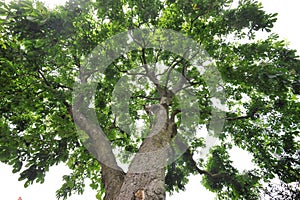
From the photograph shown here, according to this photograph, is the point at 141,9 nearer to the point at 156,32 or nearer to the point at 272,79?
the point at 156,32

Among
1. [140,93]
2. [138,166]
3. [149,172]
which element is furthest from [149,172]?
[140,93]

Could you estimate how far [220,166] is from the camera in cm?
952

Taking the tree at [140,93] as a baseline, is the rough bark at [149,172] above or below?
below

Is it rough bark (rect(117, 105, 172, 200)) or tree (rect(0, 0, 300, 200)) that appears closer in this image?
rough bark (rect(117, 105, 172, 200))

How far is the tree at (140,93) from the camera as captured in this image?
4.98 m

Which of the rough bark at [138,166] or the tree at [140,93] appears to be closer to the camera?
the rough bark at [138,166]

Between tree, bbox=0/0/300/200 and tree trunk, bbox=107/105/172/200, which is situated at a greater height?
tree, bbox=0/0/300/200

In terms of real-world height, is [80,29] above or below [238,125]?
below

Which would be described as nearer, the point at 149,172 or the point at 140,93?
the point at 149,172

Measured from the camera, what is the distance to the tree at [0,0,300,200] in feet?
16.3

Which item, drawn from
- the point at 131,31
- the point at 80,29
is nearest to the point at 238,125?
the point at 131,31

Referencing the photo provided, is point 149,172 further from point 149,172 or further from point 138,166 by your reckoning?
point 138,166

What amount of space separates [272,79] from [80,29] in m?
6.16

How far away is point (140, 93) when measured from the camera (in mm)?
9820
